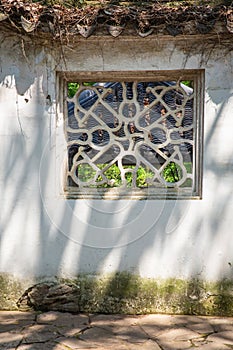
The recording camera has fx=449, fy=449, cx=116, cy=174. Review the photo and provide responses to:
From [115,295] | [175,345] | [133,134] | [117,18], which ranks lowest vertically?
[175,345]

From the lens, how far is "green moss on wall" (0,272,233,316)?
4.49m

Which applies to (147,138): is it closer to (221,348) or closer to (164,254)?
(164,254)

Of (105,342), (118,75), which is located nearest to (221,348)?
(105,342)

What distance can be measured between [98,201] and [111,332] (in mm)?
1255

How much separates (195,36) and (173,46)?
234 mm

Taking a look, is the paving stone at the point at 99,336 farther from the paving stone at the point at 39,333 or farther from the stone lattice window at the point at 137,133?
the stone lattice window at the point at 137,133

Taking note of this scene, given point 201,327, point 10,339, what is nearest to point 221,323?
point 201,327

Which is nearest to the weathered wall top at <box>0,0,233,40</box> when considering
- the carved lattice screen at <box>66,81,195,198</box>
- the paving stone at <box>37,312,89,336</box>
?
the carved lattice screen at <box>66,81,195,198</box>

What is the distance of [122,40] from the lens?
4344 mm

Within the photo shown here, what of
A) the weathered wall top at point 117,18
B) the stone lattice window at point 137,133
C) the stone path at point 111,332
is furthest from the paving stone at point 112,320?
the weathered wall top at point 117,18

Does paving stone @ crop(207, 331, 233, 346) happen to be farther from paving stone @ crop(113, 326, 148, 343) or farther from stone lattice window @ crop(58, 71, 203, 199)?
stone lattice window @ crop(58, 71, 203, 199)

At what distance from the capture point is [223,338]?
390 centimetres

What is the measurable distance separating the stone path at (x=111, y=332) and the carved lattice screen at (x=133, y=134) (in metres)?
1.29

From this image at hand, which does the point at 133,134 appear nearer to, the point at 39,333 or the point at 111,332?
the point at 111,332
